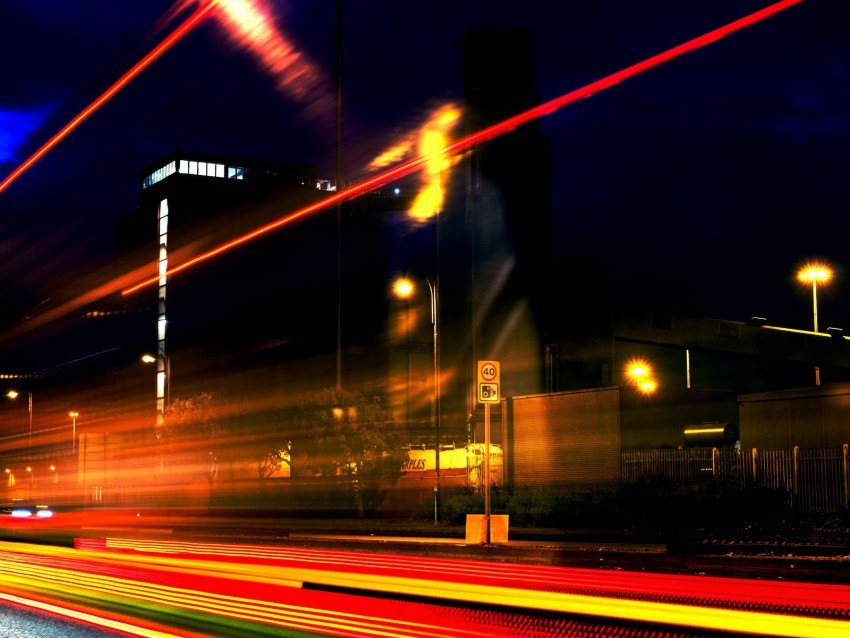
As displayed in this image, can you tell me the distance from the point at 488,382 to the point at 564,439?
656 inches

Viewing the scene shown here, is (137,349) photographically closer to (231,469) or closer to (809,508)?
(231,469)

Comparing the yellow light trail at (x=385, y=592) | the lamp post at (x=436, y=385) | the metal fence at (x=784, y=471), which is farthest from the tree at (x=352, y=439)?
the yellow light trail at (x=385, y=592)

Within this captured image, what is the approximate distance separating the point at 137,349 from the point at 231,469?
40671 millimetres

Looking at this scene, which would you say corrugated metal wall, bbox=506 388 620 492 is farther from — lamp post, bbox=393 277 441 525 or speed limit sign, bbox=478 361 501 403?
speed limit sign, bbox=478 361 501 403

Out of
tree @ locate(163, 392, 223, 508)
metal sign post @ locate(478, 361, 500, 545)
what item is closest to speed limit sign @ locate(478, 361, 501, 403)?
metal sign post @ locate(478, 361, 500, 545)

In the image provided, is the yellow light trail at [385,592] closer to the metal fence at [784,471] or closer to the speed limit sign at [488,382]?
the speed limit sign at [488,382]

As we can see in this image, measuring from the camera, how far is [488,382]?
21062 mm

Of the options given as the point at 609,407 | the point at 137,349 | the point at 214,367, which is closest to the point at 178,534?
the point at 609,407

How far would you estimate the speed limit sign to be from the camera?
20.9 metres

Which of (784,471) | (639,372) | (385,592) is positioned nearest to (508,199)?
(639,372)

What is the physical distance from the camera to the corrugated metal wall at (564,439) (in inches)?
1388

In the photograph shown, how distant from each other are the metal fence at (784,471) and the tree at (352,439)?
48.3 ft

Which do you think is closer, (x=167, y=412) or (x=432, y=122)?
(x=167, y=412)

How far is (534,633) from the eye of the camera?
30.1 feet
